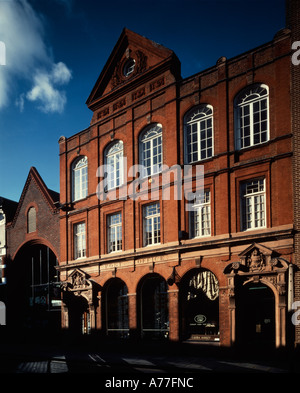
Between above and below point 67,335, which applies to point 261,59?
above

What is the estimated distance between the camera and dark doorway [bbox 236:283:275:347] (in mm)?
14602

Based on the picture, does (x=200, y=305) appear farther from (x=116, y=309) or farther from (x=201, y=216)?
(x=116, y=309)

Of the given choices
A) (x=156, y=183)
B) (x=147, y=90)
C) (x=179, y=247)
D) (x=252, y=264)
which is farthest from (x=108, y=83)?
(x=252, y=264)

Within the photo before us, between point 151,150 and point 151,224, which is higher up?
point 151,150

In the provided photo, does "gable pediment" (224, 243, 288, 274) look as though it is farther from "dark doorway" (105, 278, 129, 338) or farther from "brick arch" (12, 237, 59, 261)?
"brick arch" (12, 237, 59, 261)

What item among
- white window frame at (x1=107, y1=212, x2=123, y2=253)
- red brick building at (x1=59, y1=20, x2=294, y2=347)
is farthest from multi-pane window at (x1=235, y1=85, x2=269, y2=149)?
white window frame at (x1=107, y1=212, x2=123, y2=253)

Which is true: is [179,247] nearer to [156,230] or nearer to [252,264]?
[156,230]

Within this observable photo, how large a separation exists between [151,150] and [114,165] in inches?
107

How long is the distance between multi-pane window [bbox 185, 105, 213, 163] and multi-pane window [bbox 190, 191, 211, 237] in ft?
5.59

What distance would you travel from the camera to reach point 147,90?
19.6 meters

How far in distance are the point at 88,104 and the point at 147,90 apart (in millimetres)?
4485

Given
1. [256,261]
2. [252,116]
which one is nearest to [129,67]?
[252,116]

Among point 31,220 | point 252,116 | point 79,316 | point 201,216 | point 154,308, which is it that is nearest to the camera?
point 252,116

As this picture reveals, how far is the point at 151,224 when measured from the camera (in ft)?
61.9
